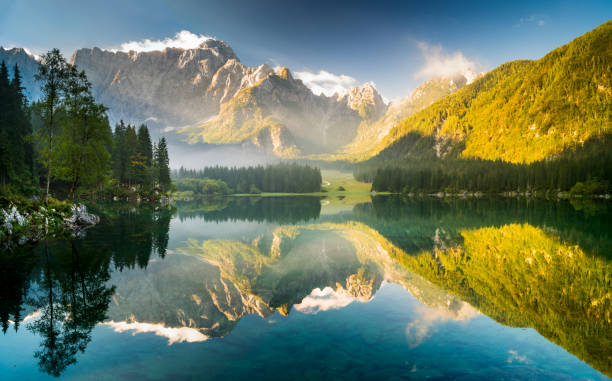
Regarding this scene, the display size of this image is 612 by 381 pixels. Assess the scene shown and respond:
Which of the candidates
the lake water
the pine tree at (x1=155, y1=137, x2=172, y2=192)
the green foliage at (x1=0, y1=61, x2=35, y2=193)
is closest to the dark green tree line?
the pine tree at (x1=155, y1=137, x2=172, y2=192)

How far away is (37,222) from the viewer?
30.2 metres

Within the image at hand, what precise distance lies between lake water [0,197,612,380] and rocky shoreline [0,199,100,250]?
4906mm

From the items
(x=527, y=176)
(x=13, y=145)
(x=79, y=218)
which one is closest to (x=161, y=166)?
(x=13, y=145)

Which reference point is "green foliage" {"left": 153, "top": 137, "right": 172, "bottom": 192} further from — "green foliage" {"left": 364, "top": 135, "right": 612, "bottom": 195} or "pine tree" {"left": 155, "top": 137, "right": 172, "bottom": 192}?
"green foliage" {"left": 364, "top": 135, "right": 612, "bottom": 195}

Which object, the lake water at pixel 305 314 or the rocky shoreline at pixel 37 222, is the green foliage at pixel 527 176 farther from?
the rocky shoreline at pixel 37 222

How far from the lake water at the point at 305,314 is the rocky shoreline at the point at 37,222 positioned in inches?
193

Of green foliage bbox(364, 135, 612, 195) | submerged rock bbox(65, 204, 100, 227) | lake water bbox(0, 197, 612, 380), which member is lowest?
lake water bbox(0, 197, 612, 380)

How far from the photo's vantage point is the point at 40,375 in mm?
8188

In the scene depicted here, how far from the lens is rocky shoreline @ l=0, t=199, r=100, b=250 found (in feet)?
85.4

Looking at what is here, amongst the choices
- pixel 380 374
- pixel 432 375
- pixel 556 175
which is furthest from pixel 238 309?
pixel 556 175

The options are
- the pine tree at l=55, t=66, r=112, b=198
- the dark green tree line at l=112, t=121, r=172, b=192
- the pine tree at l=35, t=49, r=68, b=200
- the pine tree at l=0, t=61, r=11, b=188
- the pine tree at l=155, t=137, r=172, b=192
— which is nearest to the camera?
the pine tree at l=35, t=49, r=68, b=200

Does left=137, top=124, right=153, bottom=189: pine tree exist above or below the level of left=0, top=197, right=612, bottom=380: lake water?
above

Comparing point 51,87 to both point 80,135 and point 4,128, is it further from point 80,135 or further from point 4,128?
Answer: point 4,128

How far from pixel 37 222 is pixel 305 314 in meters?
32.0
